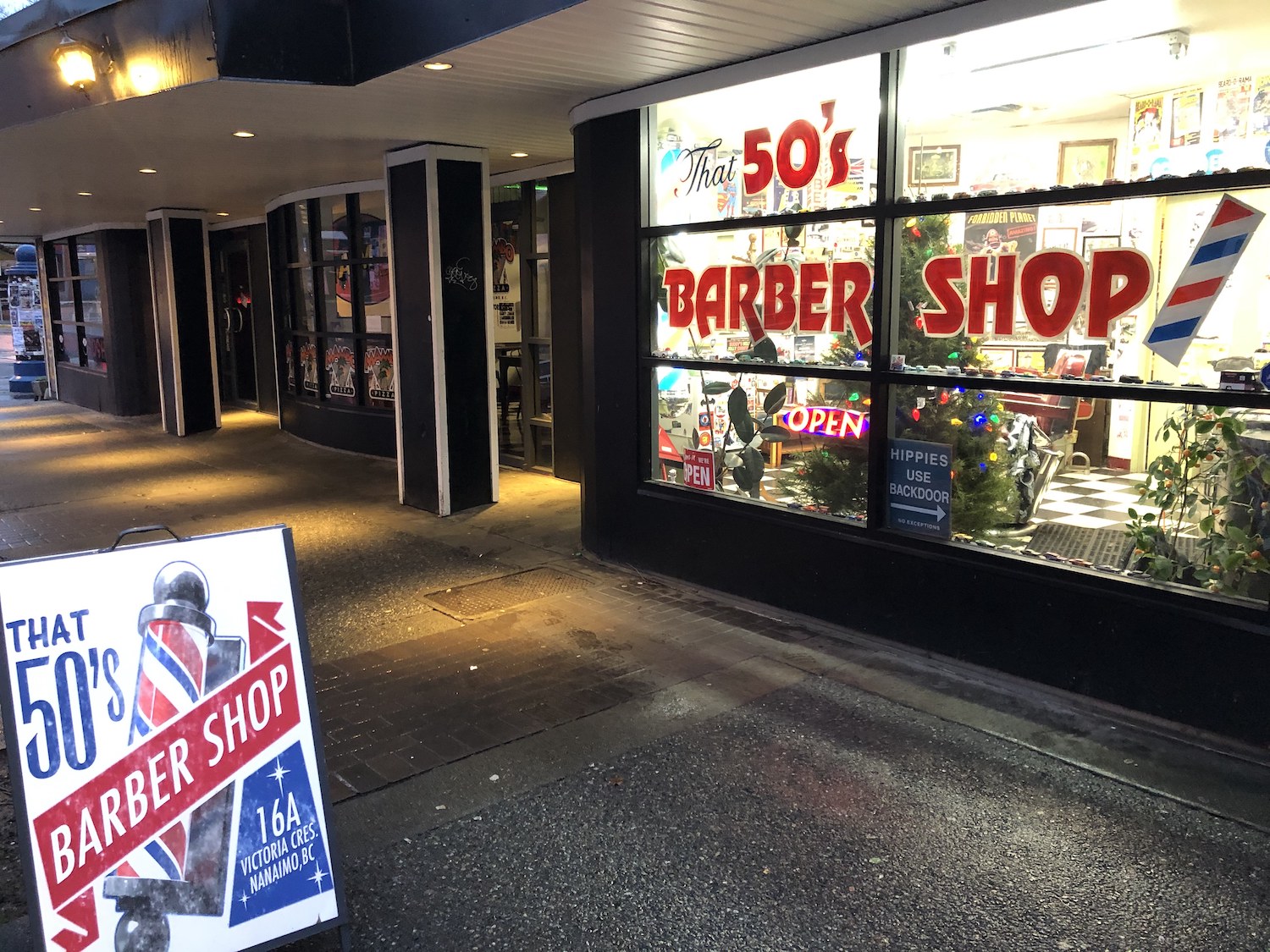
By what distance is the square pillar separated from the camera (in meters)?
8.32

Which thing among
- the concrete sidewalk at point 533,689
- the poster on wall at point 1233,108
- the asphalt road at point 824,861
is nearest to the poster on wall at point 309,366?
the concrete sidewalk at point 533,689

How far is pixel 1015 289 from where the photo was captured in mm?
4750

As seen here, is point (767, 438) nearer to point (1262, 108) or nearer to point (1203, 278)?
point (1203, 278)

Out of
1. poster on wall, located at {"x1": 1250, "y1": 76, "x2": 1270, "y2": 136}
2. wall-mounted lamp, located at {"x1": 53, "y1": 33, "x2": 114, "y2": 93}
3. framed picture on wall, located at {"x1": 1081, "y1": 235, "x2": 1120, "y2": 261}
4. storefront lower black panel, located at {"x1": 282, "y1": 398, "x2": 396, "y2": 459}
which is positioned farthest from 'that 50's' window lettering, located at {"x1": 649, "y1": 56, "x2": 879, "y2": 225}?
storefront lower black panel, located at {"x1": 282, "y1": 398, "x2": 396, "y2": 459}

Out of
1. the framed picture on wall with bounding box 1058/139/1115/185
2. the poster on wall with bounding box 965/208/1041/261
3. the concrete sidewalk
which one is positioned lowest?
the concrete sidewalk

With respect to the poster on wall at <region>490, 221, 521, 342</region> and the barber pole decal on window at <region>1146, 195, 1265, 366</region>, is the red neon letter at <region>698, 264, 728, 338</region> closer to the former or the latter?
the barber pole decal on window at <region>1146, 195, 1265, 366</region>

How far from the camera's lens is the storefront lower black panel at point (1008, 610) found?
4125mm

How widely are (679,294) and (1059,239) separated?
253cm

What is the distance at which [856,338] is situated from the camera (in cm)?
541

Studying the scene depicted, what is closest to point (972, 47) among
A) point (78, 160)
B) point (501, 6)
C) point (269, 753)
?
point (501, 6)

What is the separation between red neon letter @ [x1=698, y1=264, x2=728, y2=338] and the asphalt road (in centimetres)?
298

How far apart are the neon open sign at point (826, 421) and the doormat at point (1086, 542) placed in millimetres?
1136

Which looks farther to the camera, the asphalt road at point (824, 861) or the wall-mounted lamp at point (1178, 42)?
the wall-mounted lamp at point (1178, 42)

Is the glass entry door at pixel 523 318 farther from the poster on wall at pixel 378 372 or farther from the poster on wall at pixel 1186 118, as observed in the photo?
the poster on wall at pixel 1186 118
